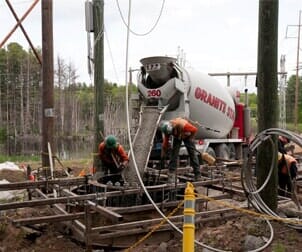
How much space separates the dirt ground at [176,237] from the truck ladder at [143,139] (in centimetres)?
212

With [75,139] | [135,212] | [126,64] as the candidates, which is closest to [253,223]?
[135,212]

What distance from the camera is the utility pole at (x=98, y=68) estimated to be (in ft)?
34.8

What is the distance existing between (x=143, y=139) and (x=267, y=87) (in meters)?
5.01

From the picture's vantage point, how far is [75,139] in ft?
104

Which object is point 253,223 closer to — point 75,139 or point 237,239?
point 237,239

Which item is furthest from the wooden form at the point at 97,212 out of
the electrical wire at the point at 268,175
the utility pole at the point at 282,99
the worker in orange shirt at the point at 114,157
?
the utility pole at the point at 282,99

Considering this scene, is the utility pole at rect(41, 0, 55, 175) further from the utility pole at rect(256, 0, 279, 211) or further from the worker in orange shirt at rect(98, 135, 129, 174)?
the utility pole at rect(256, 0, 279, 211)

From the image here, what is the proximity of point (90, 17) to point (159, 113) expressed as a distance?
303 centimetres

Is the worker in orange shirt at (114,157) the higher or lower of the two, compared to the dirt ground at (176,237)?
higher

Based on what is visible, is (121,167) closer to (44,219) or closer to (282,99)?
(44,219)

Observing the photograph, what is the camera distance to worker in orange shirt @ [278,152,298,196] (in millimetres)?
8547

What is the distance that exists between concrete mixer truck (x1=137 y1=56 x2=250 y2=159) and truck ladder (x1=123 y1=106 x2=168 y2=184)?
30 centimetres

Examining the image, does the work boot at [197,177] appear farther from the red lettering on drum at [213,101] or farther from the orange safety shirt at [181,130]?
the red lettering on drum at [213,101]

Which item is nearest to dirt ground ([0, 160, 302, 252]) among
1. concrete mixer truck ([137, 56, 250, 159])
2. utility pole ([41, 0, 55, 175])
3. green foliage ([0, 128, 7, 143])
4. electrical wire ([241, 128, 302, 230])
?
electrical wire ([241, 128, 302, 230])
